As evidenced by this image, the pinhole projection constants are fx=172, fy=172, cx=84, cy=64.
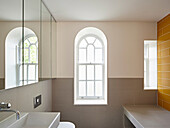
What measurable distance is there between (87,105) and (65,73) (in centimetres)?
75

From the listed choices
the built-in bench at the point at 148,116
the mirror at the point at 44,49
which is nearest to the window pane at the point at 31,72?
the mirror at the point at 44,49

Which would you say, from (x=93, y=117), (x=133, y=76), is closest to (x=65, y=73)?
(x=93, y=117)

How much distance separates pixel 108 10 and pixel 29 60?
4.91 feet

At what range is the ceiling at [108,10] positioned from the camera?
240cm

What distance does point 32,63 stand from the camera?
6.57ft

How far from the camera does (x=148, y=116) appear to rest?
2561mm

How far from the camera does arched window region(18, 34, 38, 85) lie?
1697mm

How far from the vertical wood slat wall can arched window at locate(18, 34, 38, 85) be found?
210 cm

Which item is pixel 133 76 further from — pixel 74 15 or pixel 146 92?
pixel 74 15

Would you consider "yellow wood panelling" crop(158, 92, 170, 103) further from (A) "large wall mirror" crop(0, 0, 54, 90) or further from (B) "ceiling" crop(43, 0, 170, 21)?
(A) "large wall mirror" crop(0, 0, 54, 90)

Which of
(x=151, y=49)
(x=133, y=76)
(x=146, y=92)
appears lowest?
(x=146, y=92)

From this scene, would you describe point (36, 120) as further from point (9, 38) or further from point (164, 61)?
point (164, 61)

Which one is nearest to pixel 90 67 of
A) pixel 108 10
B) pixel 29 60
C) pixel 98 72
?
pixel 98 72

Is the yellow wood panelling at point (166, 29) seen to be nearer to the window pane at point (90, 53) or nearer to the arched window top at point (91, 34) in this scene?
the arched window top at point (91, 34)
